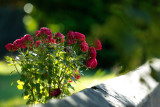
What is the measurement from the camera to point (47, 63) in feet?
9.85

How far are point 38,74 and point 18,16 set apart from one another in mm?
14919

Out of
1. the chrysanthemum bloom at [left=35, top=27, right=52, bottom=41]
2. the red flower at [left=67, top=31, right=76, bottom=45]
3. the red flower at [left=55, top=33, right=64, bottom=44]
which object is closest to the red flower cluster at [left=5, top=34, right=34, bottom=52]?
the chrysanthemum bloom at [left=35, top=27, right=52, bottom=41]

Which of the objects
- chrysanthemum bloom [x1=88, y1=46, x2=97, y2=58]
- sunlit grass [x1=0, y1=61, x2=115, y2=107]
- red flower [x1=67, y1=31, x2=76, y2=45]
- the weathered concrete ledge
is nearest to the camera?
the weathered concrete ledge

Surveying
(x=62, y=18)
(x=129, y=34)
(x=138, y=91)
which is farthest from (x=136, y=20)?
(x=138, y=91)

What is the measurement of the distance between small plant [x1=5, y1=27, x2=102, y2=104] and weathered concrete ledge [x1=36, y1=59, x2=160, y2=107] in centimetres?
51

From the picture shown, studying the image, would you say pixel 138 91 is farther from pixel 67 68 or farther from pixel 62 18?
pixel 62 18

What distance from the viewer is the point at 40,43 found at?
3.07 meters

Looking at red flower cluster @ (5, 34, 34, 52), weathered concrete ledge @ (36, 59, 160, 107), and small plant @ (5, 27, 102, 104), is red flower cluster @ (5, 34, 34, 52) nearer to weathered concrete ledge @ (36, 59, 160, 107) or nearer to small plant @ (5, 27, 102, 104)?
small plant @ (5, 27, 102, 104)

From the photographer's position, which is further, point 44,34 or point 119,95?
point 44,34

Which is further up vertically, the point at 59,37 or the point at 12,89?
the point at 12,89

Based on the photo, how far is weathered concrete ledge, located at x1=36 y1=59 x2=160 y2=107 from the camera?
1935 mm

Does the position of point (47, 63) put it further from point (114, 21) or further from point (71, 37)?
point (114, 21)

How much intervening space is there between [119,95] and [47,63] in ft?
3.08

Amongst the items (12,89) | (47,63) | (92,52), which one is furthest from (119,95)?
(12,89)
